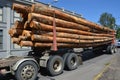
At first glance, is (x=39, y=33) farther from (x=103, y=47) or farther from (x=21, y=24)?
(x=103, y=47)

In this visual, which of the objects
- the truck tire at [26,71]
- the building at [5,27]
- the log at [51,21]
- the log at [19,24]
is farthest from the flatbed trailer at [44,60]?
the building at [5,27]

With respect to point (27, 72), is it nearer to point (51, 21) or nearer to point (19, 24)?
point (19, 24)

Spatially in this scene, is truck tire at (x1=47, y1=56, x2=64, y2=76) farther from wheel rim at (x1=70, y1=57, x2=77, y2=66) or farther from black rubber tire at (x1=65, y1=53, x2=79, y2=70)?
wheel rim at (x1=70, y1=57, x2=77, y2=66)

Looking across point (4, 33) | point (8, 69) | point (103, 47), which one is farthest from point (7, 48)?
point (8, 69)

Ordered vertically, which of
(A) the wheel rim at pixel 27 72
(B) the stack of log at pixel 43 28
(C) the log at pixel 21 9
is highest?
(C) the log at pixel 21 9

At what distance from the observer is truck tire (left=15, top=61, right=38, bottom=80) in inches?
327

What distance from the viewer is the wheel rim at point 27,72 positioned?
8.46 meters

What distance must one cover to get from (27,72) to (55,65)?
2002mm

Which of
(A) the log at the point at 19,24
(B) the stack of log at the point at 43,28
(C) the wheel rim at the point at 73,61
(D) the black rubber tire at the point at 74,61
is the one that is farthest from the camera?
(C) the wheel rim at the point at 73,61

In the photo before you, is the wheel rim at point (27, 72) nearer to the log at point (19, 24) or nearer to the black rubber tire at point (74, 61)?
the log at point (19, 24)

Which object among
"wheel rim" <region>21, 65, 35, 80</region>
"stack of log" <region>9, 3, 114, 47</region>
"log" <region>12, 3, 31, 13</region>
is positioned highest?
"log" <region>12, 3, 31, 13</region>

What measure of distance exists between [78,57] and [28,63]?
14.4 feet

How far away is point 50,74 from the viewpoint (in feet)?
32.7

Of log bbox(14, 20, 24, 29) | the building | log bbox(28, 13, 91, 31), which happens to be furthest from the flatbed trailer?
the building
